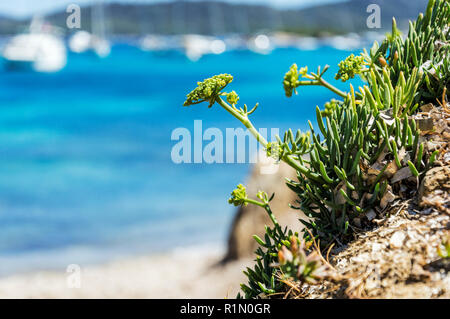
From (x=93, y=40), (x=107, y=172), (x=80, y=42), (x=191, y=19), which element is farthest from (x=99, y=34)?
(x=107, y=172)

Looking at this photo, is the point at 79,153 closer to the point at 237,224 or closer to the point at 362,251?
the point at 237,224

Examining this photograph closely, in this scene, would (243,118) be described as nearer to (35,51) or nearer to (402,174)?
(402,174)

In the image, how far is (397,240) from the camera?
166 centimetres

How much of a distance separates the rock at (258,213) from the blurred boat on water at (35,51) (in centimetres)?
5065

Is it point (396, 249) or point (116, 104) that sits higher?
point (116, 104)

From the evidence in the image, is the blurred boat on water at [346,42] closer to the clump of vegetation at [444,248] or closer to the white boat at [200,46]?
the white boat at [200,46]

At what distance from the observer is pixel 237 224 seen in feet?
28.1

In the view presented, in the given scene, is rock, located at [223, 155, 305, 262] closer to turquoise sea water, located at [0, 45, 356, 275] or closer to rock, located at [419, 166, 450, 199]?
turquoise sea water, located at [0, 45, 356, 275]

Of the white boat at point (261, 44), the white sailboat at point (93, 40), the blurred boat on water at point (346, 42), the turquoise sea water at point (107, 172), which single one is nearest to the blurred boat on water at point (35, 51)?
the turquoise sea water at point (107, 172)

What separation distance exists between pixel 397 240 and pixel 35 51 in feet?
191

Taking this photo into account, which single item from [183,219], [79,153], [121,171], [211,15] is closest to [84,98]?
[79,153]

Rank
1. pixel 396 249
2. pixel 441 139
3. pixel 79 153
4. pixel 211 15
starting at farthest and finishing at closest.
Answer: pixel 211 15 < pixel 79 153 < pixel 441 139 < pixel 396 249

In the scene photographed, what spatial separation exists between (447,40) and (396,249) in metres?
1.19

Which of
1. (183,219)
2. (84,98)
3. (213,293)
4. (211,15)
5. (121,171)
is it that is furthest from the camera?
(211,15)
